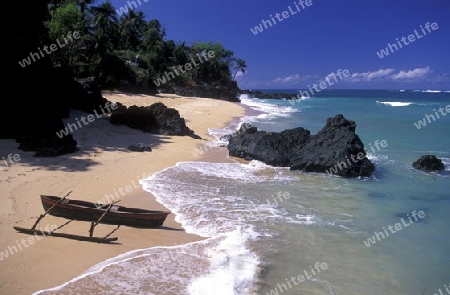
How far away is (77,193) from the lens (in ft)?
35.4

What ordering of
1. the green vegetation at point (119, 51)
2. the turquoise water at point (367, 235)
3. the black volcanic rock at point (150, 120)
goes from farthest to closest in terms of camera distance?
the green vegetation at point (119, 51), the black volcanic rock at point (150, 120), the turquoise water at point (367, 235)

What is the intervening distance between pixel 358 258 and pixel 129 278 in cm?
504

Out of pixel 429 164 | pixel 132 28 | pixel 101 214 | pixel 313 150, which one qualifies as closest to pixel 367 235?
pixel 101 214

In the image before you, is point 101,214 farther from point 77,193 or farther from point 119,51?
point 119,51

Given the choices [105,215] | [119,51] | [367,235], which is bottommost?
[367,235]

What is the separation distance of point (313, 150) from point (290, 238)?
8.31m

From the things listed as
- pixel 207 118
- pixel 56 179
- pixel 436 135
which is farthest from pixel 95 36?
pixel 436 135

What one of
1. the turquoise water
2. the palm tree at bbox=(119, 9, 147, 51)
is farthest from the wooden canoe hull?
the palm tree at bbox=(119, 9, 147, 51)

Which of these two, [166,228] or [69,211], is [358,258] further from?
[69,211]

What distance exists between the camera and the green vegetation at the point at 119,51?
31316 mm

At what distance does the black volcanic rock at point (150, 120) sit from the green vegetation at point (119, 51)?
467cm

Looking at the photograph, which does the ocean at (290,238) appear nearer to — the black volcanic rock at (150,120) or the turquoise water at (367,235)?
the turquoise water at (367,235)

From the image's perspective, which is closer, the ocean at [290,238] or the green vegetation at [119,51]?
the ocean at [290,238]

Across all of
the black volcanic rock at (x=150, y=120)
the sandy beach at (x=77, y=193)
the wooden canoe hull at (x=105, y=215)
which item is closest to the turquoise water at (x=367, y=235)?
the sandy beach at (x=77, y=193)
